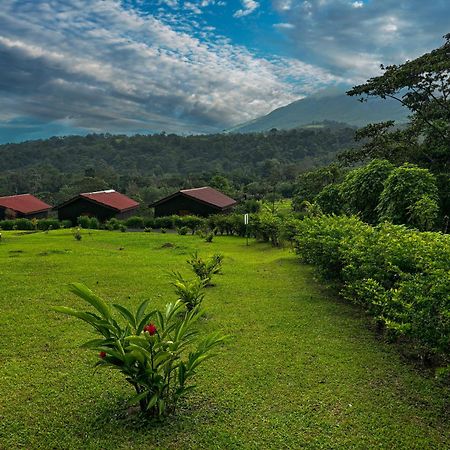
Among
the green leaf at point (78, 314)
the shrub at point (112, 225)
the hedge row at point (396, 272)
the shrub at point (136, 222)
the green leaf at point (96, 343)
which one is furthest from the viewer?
the shrub at point (136, 222)

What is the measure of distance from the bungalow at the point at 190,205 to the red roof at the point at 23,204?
13122 mm

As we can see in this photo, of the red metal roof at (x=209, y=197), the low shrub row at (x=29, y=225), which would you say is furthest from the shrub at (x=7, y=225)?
the red metal roof at (x=209, y=197)

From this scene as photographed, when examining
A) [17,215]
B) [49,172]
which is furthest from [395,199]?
[49,172]

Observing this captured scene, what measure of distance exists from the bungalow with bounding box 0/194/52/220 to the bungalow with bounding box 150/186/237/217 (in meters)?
12.9

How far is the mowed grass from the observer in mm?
4273

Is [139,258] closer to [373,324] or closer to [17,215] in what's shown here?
[373,324]

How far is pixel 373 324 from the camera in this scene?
802 cm

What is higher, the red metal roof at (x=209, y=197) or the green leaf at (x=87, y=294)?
the red metal roof at (x=209, y=197)

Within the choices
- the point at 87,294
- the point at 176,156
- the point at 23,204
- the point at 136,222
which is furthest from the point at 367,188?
the point at 176,156

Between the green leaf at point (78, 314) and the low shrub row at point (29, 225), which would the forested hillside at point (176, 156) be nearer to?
the low shrub row at point (29, 225)

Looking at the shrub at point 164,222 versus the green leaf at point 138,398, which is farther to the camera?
the shrub at point 164,222

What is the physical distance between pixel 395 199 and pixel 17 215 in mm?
33657

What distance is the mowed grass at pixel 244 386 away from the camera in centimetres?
427

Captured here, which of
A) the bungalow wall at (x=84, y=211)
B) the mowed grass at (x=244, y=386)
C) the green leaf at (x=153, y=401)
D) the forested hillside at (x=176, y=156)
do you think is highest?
the forested hillside at (x=176, y=156)
